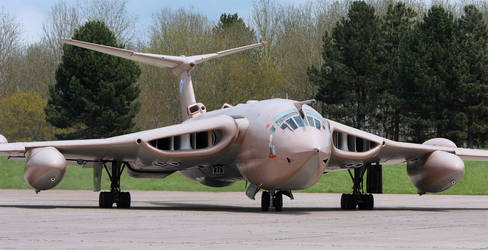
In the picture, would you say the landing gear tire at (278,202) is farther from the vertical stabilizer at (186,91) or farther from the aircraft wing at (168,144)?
the vertical stabilizer at (186,91)

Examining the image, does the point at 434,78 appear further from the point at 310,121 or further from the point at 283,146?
the point at 283,146

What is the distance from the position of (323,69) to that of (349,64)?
243cm

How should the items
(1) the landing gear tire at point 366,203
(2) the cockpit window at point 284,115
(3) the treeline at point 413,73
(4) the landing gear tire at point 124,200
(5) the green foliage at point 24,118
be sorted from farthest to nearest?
(5) the green foliage at point 24,118 < (3) the treeline at point 413,73 < (1) the landing gear tire at point 366,203 < (4) the landing gear tire at point 124,200 < (2) the cockpit window at point 284,115

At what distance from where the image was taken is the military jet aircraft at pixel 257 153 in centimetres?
2075

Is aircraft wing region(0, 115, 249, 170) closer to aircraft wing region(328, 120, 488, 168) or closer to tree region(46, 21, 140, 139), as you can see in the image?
aircraft wing region(328, 120, 488, 168)

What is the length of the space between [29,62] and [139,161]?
6503cm

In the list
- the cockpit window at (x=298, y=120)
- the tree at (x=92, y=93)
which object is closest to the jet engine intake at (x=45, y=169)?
the cockpit window at (x=298, y=120)

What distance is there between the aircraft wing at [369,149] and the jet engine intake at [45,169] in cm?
755

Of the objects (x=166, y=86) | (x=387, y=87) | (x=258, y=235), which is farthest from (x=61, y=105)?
(x=258, y=235)

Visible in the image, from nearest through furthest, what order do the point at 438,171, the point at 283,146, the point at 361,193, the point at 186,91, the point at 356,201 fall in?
the point at 283,146 → the point at 438,171 → the point at 356,201 → the point at 361,193 → the point at 186,91

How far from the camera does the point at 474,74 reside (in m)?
64.8

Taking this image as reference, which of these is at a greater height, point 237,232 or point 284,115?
point 284,115

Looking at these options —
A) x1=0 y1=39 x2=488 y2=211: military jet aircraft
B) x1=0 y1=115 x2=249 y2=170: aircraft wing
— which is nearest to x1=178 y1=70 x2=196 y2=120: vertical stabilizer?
x1=0 y1=39 x2=488 y2=211: military jet aircraft

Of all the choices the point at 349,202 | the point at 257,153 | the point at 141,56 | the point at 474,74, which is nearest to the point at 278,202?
the point at 257,153
